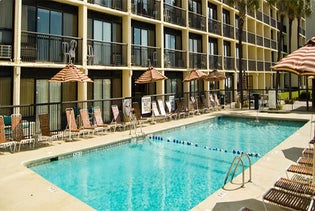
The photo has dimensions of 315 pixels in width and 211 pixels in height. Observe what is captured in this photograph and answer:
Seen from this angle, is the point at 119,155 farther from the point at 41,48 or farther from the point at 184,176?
the point at 41,48

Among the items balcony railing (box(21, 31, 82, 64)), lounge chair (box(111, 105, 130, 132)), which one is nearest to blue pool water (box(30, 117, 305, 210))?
lounge chair (box(111, 105, 130, 132))

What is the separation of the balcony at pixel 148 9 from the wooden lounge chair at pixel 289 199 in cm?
1701

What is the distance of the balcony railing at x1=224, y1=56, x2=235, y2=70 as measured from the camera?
102 feet

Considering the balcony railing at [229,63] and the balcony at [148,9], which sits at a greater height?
the balcony at [148,9]

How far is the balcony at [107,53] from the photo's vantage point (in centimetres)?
1702

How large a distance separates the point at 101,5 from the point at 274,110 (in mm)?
15089

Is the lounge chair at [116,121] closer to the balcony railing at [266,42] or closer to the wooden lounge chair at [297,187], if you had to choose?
the wooden lounge chair at [297,187]

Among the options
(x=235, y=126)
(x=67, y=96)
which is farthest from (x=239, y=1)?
(x=67, y=96)

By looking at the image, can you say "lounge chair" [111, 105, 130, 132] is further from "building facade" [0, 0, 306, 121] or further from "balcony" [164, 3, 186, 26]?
"balcony" [164, 3, 186, 26]

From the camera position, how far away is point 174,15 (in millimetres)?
24125

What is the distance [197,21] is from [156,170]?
1981 cm

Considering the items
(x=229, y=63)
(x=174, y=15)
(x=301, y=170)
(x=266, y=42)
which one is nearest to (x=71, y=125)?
(x=301, y=170)

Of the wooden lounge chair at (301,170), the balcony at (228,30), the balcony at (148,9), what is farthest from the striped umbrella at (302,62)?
the balcony at (228,30)

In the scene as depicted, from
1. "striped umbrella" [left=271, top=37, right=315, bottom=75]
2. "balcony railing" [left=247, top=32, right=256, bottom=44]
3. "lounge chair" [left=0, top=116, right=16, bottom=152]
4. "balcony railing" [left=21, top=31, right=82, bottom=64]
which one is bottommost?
"lounge chair" [left=0, top=116, right=16, bottom=152]
